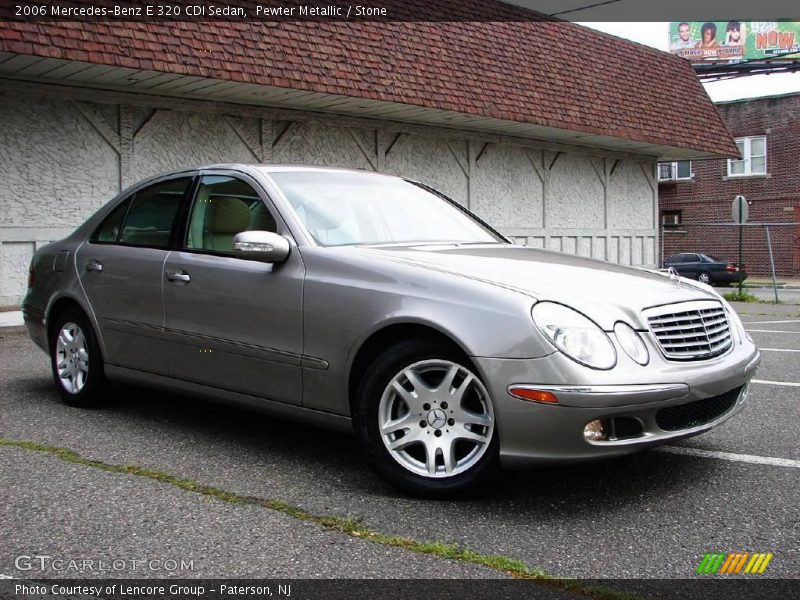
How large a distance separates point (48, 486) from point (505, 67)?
1477 centimetres

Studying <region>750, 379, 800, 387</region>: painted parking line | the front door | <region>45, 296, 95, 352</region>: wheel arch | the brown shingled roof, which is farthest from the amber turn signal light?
the brown shingled roof

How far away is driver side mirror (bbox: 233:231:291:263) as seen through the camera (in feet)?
14.8

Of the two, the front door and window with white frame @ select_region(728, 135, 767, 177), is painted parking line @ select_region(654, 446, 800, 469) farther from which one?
window with white frame @ select_region(728, 135, 767, 177)

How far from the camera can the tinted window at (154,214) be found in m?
5.46

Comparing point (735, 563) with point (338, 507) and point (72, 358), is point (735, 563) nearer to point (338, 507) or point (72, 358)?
point (338, 507)

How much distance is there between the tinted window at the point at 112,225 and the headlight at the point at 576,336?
3.18m

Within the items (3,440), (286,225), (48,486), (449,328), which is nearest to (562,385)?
(449,328)

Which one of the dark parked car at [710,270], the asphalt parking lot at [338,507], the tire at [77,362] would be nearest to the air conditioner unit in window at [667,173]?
the dark parked car at [710,270]

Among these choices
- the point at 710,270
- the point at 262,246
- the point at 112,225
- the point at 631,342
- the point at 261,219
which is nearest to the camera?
the point at 631,342

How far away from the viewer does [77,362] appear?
235 inches

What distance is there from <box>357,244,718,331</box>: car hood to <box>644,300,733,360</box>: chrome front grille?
5 centimetres

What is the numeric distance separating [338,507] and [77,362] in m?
2.77

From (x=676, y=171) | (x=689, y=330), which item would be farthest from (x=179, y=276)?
(x=676, y=171)

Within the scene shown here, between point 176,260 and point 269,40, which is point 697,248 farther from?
point 176,260
